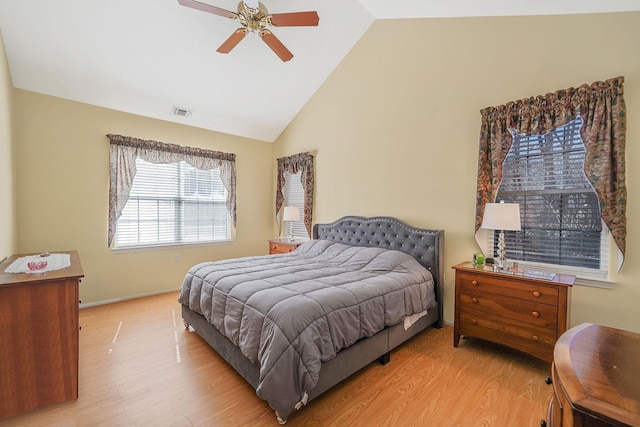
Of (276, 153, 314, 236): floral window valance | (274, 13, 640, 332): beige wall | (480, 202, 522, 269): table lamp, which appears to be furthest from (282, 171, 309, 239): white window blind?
(480, 202, 522, 269): table lamp

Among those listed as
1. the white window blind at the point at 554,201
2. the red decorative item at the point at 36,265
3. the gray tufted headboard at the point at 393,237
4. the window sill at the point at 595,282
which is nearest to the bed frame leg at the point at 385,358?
the gray tufted headboard at the point at 393,237

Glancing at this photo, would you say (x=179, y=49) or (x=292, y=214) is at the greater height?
(x=179, y=49)

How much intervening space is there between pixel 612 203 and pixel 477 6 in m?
2.20

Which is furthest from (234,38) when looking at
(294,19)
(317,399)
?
(317,399)

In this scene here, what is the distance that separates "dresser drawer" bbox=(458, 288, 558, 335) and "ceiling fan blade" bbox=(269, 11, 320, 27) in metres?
2.79

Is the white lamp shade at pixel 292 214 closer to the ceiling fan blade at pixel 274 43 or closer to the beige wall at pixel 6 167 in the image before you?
the ceiling fan blade at pixel 274 43

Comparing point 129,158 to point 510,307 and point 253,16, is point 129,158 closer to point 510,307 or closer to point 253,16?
point 253,16

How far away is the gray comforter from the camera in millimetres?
1738

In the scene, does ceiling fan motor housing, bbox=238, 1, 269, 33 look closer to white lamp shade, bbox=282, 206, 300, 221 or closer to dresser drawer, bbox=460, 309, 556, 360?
white lamp shade, bbox=282, 206, 300, 221

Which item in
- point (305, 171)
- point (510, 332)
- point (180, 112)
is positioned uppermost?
point (180, 112)

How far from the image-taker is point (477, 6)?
285 cm

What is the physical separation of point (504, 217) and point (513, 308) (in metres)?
0.78

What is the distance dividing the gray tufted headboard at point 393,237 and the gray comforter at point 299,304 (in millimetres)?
173

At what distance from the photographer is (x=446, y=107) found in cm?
331
